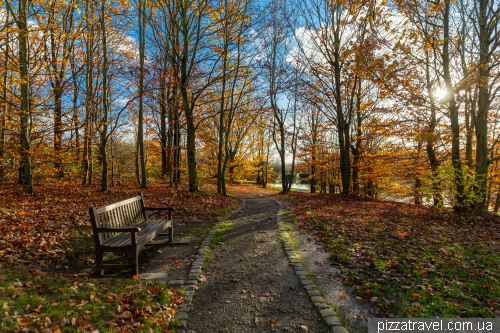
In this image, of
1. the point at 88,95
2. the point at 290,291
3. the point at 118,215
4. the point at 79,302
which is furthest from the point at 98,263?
the point at 88,95

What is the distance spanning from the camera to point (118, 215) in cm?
457

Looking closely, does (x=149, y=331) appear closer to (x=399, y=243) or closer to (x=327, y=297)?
(x=327, y=297)

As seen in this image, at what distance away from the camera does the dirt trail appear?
271cm

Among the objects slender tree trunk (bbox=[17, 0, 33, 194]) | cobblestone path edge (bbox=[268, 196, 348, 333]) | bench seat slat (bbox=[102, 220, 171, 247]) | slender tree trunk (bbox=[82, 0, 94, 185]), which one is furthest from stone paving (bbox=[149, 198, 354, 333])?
slender tree trunk (bbox=[82, 0, 94, 185])

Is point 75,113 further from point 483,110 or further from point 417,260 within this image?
point 483,110

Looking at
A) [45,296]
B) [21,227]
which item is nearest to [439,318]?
[45,296]

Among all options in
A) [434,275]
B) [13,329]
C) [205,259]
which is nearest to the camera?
[13,329]

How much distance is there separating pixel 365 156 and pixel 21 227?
17.1m

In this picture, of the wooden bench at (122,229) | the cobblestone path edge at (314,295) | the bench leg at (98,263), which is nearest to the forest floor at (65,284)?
the bench leg at (98,263)

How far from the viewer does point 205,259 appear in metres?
4.54

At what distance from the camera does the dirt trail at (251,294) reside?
2.71 meters

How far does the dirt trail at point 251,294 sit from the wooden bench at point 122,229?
1.17 m

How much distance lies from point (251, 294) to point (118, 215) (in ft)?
9.54

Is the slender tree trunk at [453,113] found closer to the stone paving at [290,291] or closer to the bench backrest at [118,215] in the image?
the stone paving at [290,291]
